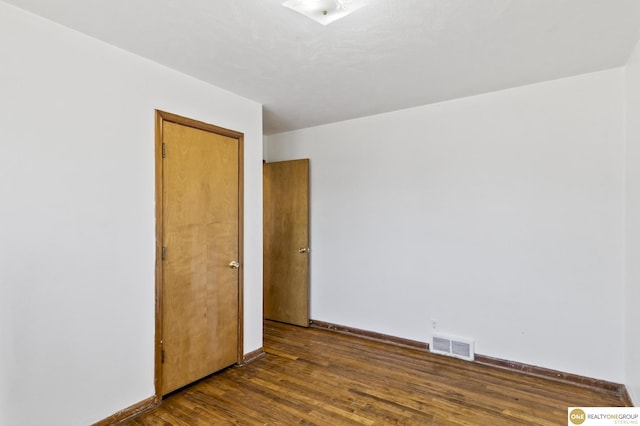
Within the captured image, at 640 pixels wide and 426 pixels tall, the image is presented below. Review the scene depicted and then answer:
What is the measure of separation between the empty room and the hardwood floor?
2 cm

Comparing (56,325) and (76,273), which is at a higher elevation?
(76,273)

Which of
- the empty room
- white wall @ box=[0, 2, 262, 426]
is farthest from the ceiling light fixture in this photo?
white wall @ box=[0, 2, 262, 426]

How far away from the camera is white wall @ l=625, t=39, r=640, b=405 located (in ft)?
7.45

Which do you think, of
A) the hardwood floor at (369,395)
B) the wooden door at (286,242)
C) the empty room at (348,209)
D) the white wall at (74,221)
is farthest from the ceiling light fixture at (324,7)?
the hardwood floor at (369,395)

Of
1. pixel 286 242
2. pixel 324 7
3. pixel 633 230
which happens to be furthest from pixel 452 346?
pixel 324 7

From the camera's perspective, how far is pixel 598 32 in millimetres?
2115

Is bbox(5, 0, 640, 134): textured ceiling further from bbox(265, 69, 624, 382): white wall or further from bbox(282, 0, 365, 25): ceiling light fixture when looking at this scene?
bbox(265, 69, 624, 382): white wall

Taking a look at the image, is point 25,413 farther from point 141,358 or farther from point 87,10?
point 87,10

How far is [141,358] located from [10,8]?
2.28 metres

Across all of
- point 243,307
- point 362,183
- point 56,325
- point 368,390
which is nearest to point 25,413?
point 56,325

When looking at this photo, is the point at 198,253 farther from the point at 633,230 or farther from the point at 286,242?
the point at 633,230

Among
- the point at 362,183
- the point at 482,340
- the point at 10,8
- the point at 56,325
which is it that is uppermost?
the point at 10,8

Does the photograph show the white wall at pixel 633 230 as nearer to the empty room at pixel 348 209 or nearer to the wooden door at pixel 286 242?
the empty room at pixel 348 209

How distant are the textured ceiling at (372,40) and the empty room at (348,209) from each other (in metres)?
0.02
